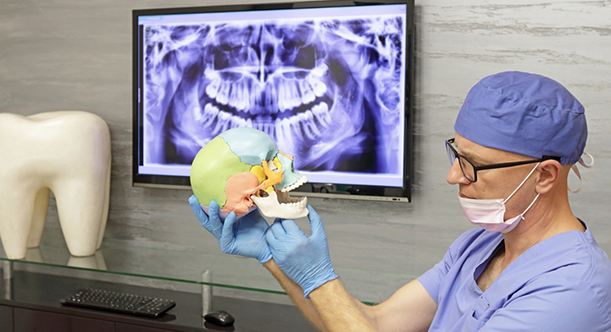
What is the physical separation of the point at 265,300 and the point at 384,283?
2.30 feet

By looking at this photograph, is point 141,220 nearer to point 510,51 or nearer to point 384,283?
point 384,283

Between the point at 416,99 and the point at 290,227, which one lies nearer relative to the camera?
the point at 290,227

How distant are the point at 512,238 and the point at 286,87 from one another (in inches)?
53.4

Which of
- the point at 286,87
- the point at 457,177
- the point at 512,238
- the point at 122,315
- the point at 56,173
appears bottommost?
the point at 122,315

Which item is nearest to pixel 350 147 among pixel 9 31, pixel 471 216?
pixel 471 216

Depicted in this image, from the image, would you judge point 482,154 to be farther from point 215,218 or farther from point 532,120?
point 215,218

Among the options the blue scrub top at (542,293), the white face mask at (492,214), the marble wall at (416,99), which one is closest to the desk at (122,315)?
the marble wall at (416,99)

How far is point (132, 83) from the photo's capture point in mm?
2592

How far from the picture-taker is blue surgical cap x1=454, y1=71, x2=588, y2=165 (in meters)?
1.14

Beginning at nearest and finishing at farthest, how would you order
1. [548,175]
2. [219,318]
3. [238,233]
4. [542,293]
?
1. [542,293]
2. [548,175]
3. [238,233]
4. [219,318]

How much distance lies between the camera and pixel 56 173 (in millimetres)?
2312

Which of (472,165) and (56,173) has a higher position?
(472,165)

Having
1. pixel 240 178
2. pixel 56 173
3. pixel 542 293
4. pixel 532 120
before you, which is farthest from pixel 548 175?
pixel 56 173

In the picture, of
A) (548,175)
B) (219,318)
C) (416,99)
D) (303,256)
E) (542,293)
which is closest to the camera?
(542,293)
